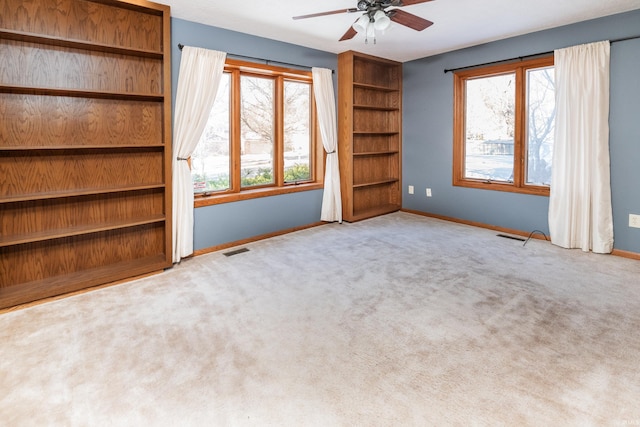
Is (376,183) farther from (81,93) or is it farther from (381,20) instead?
(81,93)

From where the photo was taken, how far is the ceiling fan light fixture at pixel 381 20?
2.78 m

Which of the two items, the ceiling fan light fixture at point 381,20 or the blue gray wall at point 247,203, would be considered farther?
the blue gray wall at point 247,203

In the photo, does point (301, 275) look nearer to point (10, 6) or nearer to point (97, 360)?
point (97, 360)

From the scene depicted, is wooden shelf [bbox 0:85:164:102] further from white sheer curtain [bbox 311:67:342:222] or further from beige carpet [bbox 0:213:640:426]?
white sheer curtain [bbox 311:67:342:222]

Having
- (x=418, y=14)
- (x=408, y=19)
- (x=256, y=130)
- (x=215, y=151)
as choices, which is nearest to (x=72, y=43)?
(x=215, y=151)

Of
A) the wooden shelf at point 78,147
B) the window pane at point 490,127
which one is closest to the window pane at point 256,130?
the wooden shelf at point 78,147

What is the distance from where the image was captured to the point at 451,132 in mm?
5312

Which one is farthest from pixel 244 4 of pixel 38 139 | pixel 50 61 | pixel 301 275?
pixel 301 275

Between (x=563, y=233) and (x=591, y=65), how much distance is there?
1.72 m

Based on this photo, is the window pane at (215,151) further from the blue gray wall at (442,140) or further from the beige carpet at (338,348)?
the beige carpet at (338,348)

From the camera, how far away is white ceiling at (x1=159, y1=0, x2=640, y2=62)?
11.0 feet

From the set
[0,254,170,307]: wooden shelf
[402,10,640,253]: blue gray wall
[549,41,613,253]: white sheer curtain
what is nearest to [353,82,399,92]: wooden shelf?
[402,10,640,253]: blue gray wall

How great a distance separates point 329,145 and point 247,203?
145 centimetres

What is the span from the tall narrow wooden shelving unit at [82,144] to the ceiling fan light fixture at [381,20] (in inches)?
71.5
